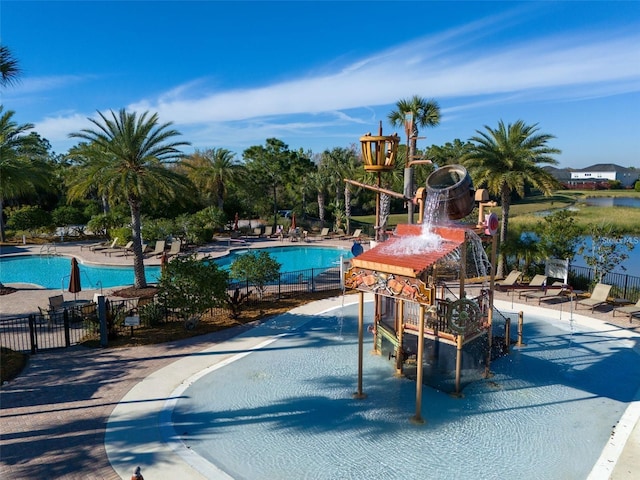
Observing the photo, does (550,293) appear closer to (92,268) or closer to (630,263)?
(630,263)

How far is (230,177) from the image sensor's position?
1757 inches

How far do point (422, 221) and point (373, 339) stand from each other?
4822mm

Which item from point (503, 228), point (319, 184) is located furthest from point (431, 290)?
point (319, 184)

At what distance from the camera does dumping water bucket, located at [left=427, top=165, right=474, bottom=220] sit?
11.8m

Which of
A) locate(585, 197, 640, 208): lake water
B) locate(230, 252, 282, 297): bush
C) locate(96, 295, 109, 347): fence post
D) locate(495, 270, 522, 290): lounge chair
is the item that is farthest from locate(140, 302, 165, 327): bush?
locate(585, 197, 640, 208): lake water

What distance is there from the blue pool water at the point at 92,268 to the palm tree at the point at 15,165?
16.4 feet

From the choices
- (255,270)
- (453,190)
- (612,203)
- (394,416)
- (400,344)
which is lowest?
(394,416)

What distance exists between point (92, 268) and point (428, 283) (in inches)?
936

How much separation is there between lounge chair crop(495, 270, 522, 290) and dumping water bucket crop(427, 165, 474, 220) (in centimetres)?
1132

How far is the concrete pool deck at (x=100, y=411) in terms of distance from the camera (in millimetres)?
8586

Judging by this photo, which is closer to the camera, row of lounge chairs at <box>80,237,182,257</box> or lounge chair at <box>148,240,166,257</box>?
lounge chair at <box>148,240,166,257</box>

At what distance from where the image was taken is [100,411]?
10.6m

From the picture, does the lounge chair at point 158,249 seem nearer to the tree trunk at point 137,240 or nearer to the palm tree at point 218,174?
the tree trunk at point 137,240

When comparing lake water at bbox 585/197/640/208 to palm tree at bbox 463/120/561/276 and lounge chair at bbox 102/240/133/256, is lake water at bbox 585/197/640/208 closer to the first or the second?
palm tree at bbox 463/120/561/276
